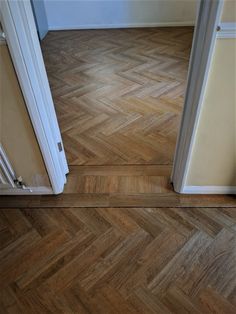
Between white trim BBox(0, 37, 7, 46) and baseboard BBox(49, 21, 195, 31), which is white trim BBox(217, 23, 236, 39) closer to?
white trim BBox(0, 37, 7, 46)

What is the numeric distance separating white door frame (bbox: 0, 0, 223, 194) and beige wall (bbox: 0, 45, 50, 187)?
40mm

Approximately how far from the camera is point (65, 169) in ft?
5.52

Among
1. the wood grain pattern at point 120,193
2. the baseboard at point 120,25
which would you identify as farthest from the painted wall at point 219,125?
the baseboard at point 120,25

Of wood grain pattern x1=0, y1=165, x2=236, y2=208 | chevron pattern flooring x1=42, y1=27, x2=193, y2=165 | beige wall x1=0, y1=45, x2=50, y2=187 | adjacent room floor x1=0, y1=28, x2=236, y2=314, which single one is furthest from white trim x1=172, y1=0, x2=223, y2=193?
beige wall x1=0, y1=45, x2=50, y2=187

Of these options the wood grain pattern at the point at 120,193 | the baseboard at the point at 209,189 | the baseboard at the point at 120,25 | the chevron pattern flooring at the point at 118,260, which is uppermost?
the baseboard at the point at 209,189

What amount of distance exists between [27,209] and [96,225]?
452mm

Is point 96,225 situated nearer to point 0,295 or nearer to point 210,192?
point 0,295

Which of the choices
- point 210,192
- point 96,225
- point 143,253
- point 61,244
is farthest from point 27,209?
point 210,192

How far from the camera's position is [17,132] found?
1.29 m

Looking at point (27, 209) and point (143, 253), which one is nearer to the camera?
point (143, 253)

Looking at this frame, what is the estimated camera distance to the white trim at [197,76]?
0.93 m

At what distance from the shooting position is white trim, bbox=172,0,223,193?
93 cm

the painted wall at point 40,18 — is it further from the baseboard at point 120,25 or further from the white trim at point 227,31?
the white trim at point 227,31

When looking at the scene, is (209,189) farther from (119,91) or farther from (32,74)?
(119,91)
